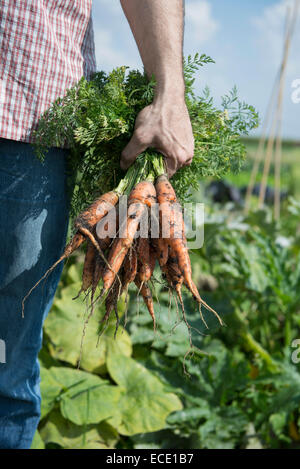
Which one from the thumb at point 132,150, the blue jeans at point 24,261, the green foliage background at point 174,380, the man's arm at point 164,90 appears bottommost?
the green foliage background at point 174,380

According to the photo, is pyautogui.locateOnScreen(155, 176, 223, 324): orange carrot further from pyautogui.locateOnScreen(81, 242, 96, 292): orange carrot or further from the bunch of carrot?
pyautogui.locateOnScreen(81, 242, 96, 292): orange carrot

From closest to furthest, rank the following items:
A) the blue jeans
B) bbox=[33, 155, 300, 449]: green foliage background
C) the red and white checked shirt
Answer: the red and white checked shirt, the blue jeans, bbox=[33, 155, 300, 449]: green foliage background

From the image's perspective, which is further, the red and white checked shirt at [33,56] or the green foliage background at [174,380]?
the green foliage background at [174,380]

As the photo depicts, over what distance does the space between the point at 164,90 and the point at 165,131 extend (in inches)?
5.1

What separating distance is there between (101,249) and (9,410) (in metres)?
0.70

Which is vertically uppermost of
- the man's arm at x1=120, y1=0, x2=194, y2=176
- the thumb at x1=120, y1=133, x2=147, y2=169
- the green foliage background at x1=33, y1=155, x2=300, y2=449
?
the man's arm at x1=120, y1=0, x2=194, y2=176

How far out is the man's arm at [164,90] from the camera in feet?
4.35

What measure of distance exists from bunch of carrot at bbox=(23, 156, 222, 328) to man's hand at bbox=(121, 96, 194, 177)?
0.21 feet

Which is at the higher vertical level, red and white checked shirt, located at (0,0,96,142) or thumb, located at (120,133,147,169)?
red and white checked shirt, located at (0,0,96,142)

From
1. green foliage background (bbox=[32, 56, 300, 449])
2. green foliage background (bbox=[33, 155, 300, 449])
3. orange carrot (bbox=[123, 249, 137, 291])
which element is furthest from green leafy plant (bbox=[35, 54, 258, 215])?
green foliage background (bbox=[33, 155, 300, 449])

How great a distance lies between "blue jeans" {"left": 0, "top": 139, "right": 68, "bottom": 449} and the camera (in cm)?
140

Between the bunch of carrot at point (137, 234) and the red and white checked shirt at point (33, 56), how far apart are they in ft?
1.06

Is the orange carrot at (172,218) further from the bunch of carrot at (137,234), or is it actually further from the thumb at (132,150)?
the thumb at (132,150)

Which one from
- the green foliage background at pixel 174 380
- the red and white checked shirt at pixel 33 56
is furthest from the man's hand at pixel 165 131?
the green foliage background at pixel 174 380
